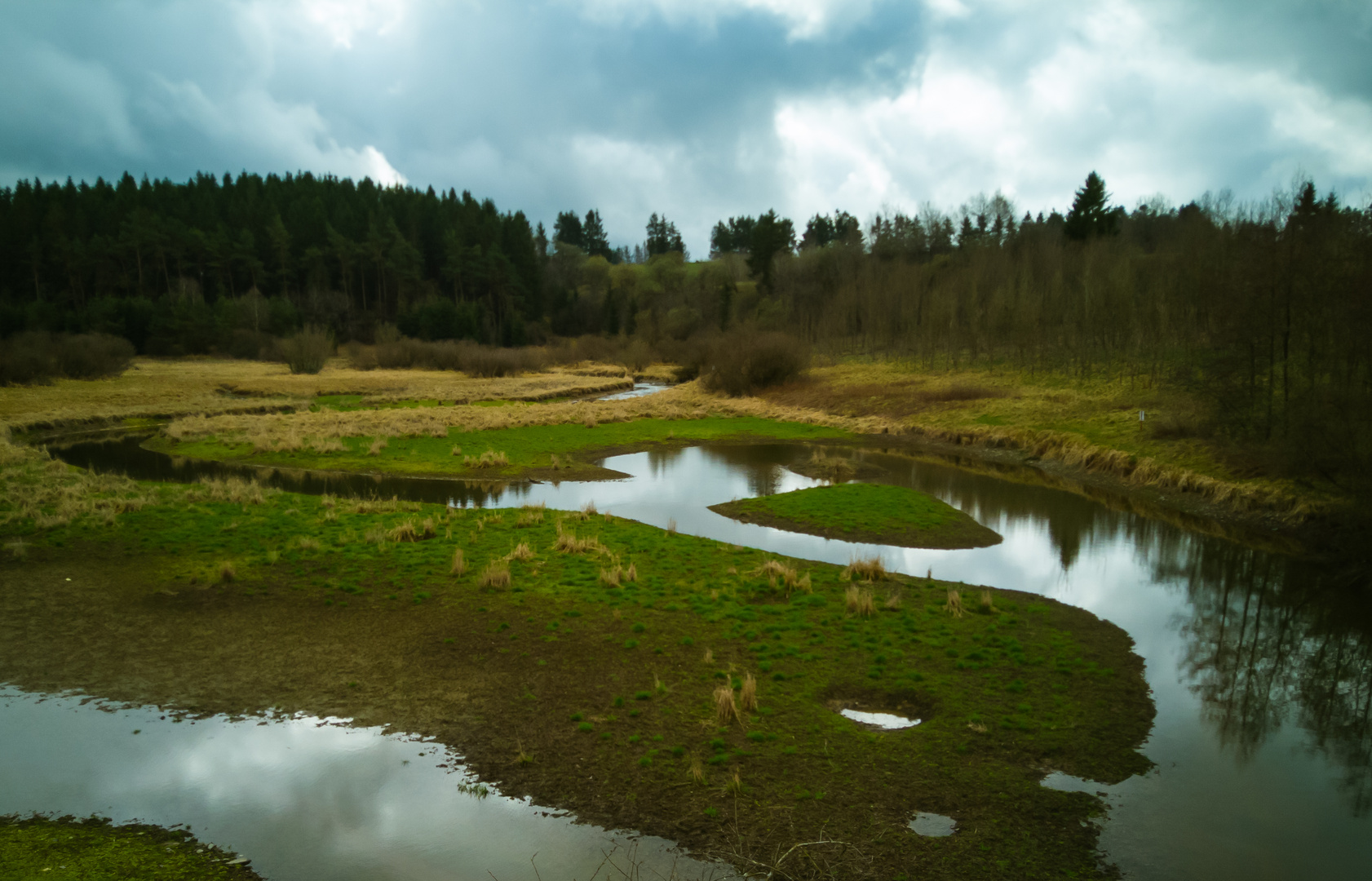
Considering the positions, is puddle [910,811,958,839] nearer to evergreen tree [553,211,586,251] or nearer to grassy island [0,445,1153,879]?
grassy island [0,445,1153,879]

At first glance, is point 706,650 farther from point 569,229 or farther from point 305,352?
point 569,229

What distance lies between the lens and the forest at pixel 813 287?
72.0 ft

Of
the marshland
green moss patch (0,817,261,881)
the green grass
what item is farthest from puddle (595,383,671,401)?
green moss patch (0,817,261,881)

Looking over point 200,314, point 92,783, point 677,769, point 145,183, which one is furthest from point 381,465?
point 145,183

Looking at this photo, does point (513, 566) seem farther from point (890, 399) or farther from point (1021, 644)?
point (890, 399)

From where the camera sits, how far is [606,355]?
93.8 meters

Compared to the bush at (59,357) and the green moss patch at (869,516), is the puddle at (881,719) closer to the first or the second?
the green moss patch at (869,516)

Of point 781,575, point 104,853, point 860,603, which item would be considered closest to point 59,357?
point 781,575

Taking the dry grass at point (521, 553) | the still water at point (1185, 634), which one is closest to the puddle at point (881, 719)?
Result: the still water at point (1185, 634)

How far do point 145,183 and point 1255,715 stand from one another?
12490cm

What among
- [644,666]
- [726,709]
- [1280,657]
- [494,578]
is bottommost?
[1280,657]

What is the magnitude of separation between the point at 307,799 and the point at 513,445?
26027mm

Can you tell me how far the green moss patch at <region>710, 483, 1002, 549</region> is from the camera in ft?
62.3

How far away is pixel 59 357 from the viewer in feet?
177
